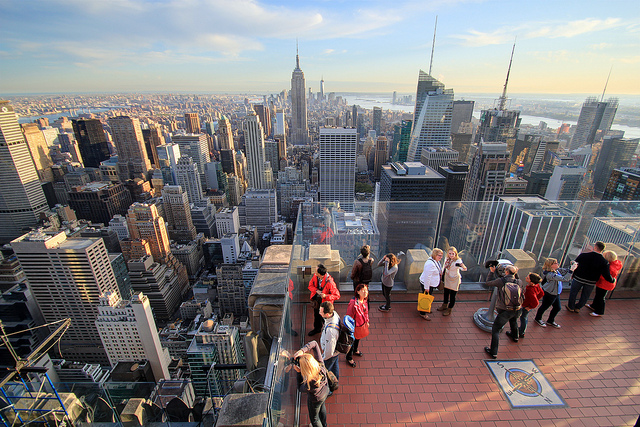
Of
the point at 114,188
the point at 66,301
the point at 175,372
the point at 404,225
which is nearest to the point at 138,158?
the point at 114,188

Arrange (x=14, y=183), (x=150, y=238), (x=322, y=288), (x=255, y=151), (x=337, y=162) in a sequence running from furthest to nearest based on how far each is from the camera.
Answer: (x=255, y=151) → (x=337, y=162) → (x=14, y=183) → (x=150, y=238) → (x=322, y=288)

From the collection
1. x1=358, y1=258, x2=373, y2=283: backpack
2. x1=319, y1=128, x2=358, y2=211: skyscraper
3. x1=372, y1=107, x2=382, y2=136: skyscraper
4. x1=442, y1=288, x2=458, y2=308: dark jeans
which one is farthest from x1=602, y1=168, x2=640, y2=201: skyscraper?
x1=372, y1=107, x2=382, y2=136: skyscraper

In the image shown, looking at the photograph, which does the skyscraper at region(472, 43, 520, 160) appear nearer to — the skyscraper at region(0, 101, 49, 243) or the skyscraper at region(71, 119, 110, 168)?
the skyscraper at region(0, 101, 49, 243)

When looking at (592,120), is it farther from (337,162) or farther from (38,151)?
(38,151)

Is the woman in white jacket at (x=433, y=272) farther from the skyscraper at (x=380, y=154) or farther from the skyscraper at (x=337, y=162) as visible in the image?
the skyscraper at (x=380, y=154)

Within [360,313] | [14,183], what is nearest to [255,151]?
[14,183]

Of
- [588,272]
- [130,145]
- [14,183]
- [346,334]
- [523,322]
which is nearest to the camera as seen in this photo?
[346,334]
